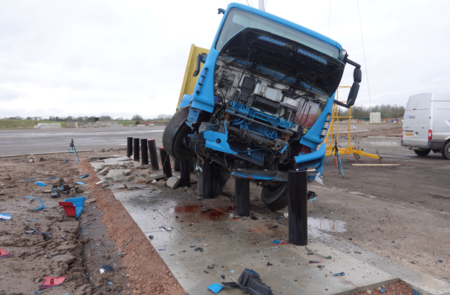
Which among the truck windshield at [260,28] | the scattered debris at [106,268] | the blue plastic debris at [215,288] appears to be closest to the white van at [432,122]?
the truck windshield at [260,28]

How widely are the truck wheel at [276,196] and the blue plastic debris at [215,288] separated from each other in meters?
2.63

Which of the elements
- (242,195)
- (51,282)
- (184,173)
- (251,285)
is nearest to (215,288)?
(251,285)

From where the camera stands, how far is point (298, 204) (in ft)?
13.3

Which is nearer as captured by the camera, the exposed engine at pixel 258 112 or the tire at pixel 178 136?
the exposed engine at pixel 258 112

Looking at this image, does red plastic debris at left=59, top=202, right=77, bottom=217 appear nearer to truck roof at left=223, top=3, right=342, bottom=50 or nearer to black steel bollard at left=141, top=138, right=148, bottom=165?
truck roof at left=223, top=3, right=342, bottom=50

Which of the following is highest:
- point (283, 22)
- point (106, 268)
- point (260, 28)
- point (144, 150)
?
point (283, 22)

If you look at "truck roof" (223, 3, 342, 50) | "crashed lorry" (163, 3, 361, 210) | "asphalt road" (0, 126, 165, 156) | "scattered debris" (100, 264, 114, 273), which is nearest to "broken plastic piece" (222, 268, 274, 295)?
"scattered debris" (100, 264, 114, 273)

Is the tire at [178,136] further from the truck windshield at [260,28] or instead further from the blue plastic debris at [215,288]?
the blue plastic debris at [215,288]

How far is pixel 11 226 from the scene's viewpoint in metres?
5.02

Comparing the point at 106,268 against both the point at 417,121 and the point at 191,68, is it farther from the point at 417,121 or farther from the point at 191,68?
the point at 417,121

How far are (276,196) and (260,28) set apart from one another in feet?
9.41

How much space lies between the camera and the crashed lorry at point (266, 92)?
4957mm

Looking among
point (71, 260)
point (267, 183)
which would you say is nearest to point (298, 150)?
point (267, 183)

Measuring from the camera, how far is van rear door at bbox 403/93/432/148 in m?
13.0
